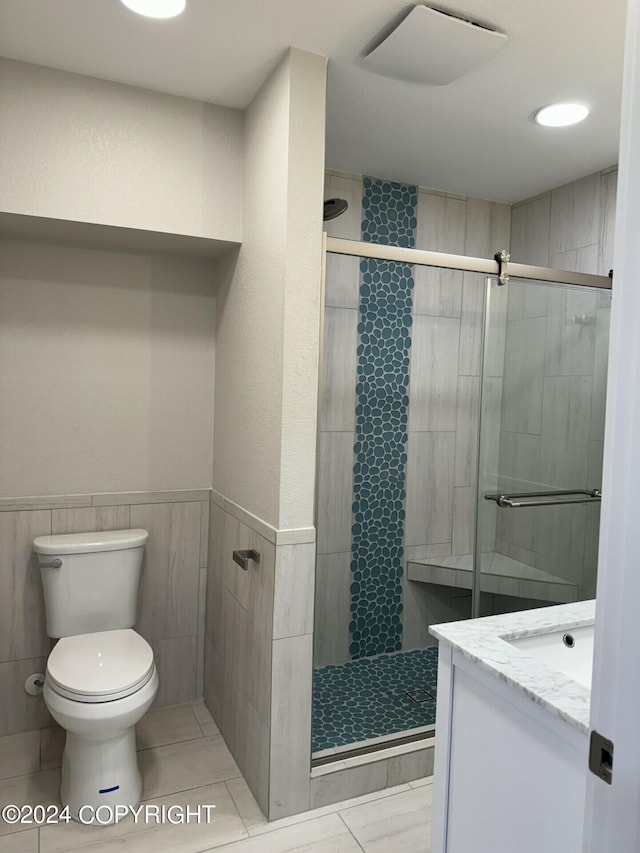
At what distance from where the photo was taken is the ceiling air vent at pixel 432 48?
5.58 ft

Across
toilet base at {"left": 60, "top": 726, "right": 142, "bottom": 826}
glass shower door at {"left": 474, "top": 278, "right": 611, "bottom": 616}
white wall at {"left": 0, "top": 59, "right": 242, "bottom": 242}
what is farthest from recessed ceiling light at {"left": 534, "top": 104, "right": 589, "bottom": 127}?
toilet base at {"left": 60, "top": 726, "right": 142, "bottom": 826}

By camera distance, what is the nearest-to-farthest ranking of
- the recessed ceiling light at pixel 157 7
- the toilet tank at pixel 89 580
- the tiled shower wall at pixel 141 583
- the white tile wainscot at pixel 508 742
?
1. the white tile wainscot at pixel 508 742
2. the recessed ceiling light at pixel 157 7
3. the toilet tank at pixel 89 580
4. the tiled shower wall at pixel 141 583

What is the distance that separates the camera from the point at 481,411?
2.30 m

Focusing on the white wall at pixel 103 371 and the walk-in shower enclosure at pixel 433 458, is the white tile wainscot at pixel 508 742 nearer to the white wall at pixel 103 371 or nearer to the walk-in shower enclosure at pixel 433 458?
the walk-in shower enclosure at pixel 433 458

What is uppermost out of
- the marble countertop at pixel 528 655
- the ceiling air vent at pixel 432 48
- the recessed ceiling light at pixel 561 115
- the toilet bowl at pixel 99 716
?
the recessed ceiling light at pixel 561 115

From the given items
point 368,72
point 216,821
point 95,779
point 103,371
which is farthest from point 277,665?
point 368,72

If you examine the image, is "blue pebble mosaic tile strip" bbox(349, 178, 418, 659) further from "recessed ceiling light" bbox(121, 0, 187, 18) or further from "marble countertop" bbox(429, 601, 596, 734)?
"marble countertop" bbox(429, 601, 596, 734)

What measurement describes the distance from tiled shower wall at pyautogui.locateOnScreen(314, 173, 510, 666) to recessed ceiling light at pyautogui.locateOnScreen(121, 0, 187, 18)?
4.18ft

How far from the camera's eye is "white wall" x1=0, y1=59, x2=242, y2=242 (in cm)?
202

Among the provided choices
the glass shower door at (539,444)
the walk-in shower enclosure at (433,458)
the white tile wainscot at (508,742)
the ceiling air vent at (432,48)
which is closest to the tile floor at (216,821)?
the walk-in shower enclosure at (433,458)

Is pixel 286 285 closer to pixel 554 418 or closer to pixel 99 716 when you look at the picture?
pixel 554 418

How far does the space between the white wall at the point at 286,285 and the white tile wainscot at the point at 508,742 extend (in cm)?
75

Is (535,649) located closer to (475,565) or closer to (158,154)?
(475,565)

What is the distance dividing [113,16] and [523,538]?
87.6 inches
